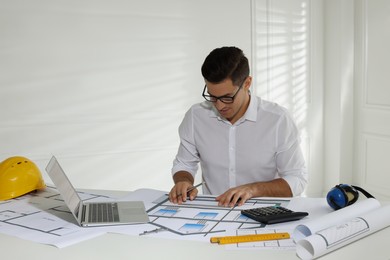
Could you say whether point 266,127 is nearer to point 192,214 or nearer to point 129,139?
point 192,214

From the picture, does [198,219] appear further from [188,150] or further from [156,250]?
[188,150]

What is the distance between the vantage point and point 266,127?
2.75m

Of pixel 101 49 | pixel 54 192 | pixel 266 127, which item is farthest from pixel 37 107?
pixel 266 127

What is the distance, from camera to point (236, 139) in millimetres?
2789

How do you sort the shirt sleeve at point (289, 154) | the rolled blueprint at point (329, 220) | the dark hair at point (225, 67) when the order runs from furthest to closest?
the shirt sleeve at point (289, 154) → the dark hair at point (225, 67) → the rolled blueprint at point (329, 220)

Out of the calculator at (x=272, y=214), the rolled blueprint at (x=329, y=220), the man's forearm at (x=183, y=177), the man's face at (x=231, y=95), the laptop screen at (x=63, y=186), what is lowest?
the man's forearm at (x=183, y=177)

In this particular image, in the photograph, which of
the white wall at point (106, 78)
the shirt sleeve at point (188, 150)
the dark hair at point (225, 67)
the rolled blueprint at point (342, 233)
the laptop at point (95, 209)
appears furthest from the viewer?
the white wall at point (106, 78)

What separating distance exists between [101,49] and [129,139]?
0.76m

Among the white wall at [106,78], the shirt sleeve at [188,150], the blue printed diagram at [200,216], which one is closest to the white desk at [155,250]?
the blue printed diagram at [200,216]

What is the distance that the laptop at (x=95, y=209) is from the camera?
6.79ft

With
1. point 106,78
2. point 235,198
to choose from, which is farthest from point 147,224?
point 106,78

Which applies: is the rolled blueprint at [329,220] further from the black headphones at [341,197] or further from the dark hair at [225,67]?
the dark hair at [225,67]

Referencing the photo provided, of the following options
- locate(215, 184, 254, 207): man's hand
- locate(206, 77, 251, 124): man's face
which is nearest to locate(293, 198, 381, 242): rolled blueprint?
locate(215, 184, 254, 207): man's hand

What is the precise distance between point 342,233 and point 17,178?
155 centimetres
